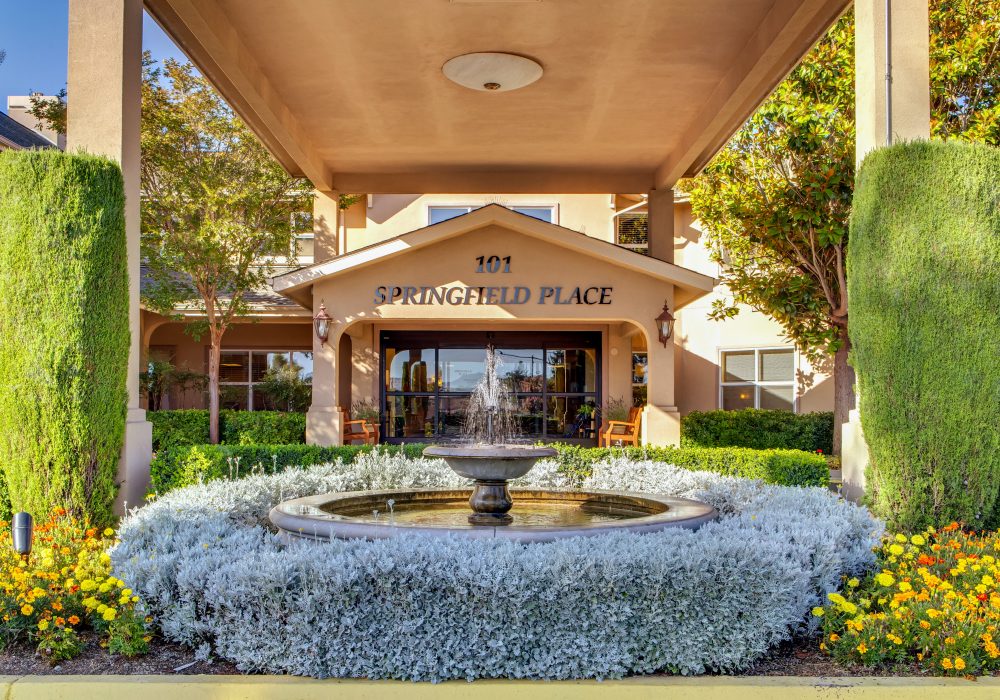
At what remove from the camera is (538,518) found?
6945 mm

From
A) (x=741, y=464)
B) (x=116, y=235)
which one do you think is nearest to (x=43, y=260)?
(x=116, y=235)

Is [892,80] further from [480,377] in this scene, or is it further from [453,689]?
[480,377]

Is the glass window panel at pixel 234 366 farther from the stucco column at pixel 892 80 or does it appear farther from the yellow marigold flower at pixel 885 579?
the yellow marigold flower at pixel 885 579

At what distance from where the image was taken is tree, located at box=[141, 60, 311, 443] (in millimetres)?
14992

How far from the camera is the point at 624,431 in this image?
15.5 metres

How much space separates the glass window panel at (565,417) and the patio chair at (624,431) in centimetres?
153

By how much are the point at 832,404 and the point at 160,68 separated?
15.1m

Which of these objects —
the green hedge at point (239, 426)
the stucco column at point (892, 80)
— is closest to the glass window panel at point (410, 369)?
the green hedge at point (239, 426)

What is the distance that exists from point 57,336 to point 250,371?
12.1 metres

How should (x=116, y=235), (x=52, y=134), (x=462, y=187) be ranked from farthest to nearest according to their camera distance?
(x=52, y=134), (x=462, y=187), (x=116, y=235)

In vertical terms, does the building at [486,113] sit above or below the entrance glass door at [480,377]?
above

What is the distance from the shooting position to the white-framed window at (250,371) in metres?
18.7

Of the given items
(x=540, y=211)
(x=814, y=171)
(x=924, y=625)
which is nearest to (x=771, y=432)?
(x=814, y=171)

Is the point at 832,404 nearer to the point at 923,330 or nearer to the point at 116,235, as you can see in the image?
the point at 923,330
